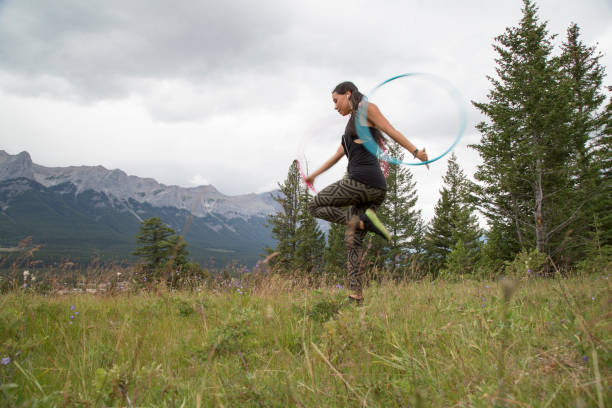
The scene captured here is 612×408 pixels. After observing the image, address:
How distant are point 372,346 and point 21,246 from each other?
4.38m

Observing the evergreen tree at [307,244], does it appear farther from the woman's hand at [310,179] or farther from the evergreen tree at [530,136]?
the woman's hand at [310,179]

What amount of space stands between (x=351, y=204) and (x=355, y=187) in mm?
248

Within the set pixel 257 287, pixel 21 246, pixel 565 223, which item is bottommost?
pixel 257 287

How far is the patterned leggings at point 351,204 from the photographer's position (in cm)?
354

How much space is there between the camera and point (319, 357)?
2090 mm

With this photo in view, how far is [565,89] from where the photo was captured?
51.9 ft

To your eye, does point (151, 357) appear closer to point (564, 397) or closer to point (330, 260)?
point (564, 397)

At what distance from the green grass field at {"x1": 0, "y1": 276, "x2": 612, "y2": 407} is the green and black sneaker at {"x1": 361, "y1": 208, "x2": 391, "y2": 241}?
2.72 feet

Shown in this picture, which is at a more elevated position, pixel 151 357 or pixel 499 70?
pixel 499 70

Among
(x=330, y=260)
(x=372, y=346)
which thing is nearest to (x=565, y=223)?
(x=372, y=346)

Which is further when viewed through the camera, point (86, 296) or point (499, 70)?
point (499, 70)

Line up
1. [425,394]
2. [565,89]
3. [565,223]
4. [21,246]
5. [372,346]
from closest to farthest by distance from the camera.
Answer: [425,394]
[372,346]
[21,246]
[565,89]
[565,223]

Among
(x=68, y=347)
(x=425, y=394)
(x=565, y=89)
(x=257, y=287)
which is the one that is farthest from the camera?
(x=565, y=89)

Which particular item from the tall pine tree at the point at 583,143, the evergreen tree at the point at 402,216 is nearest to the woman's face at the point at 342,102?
the tall pine tree at the point at 583,143
